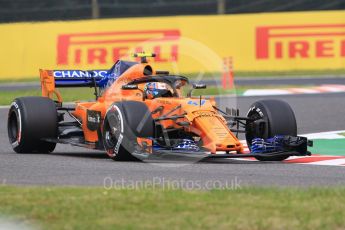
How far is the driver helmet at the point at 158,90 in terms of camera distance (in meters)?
12.5

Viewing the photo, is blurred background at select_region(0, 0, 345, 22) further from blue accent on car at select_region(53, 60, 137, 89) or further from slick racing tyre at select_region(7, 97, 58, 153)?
slick racing tyre at select_region(7, 97, 58, 153)

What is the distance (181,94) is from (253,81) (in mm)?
15756

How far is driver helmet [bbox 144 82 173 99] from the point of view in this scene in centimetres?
1255

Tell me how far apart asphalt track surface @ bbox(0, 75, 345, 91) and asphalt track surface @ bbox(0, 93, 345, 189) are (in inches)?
565

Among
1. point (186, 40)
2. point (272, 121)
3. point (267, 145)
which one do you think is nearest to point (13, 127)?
point (272, 121)

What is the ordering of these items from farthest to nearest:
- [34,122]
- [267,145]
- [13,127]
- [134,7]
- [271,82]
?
[134,7] → [271,82] → [13,127] → [34,122] → [267,145]

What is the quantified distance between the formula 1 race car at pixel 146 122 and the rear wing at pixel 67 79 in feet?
0.05

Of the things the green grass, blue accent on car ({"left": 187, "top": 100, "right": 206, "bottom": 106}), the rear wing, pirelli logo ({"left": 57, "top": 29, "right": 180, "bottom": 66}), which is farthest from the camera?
pirelli logo ({"left": 57, "top": 29, "right": 180, "bottom": 66})

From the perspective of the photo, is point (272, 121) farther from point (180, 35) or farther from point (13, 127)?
point (180, 35)

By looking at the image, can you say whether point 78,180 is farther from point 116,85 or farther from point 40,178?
point 116,85

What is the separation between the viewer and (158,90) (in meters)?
12.6

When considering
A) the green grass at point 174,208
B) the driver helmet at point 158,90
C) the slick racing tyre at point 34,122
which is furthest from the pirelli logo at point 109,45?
the green grass at point 174,208


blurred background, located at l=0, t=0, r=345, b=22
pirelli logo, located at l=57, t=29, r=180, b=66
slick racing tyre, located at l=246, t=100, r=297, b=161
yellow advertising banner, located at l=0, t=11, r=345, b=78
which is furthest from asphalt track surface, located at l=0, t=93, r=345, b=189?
blurred background, located at l=0, t=0, r=345, b=22

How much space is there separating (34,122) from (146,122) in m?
2.16
